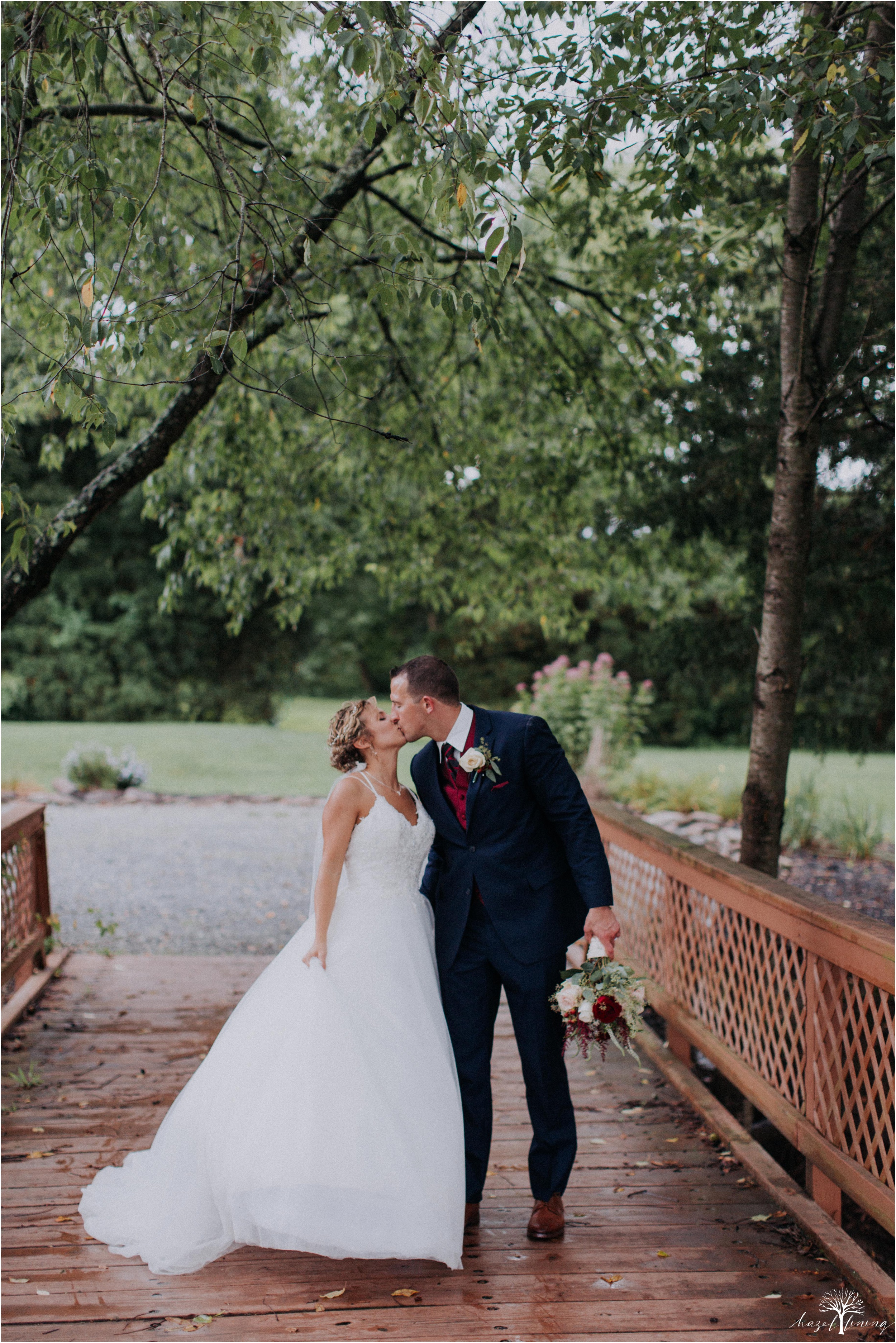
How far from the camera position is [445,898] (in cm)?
362

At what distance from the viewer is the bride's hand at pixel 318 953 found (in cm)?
340

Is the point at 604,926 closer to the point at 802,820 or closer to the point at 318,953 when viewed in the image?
the point at 318,953

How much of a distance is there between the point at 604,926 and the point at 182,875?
8.34 meters

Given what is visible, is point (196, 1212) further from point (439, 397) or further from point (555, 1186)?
point (439, 397)

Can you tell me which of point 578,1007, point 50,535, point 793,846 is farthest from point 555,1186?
point 793,846

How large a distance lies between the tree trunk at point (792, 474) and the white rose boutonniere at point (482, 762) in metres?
2.05

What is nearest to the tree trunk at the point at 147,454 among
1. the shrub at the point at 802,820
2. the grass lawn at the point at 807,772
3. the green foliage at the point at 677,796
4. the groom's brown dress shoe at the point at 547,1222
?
the groom's brown dress shoe at the point at 547,1222

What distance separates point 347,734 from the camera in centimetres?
353

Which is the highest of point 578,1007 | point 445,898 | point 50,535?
point 50,535

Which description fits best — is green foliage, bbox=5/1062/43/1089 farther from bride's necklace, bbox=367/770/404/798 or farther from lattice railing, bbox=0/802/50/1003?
bride's necklace, bbox=367/770/404/798

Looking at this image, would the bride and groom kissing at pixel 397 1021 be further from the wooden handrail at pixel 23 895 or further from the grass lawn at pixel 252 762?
the grass lawn at pixel 252 762

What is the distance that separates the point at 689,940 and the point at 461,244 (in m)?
4.10

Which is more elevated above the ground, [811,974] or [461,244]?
[461,244]

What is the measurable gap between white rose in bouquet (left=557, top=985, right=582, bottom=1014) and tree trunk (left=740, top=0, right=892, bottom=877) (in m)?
2.13
